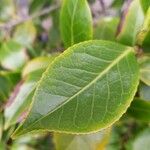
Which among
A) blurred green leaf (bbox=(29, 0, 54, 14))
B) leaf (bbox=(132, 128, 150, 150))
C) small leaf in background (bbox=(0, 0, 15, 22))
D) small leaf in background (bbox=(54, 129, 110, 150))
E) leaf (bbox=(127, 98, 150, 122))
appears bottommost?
small leaf in background (bbox=(0, 0, 15, 22))

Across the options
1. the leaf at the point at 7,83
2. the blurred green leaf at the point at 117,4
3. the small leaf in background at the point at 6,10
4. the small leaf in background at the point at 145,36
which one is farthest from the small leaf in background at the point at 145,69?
the small leaf in background at the point at 6,10

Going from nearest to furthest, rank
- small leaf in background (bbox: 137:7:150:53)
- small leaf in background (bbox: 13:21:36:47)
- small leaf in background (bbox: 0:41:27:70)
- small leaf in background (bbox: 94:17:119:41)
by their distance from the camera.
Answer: small leaf in background (bbox: 137:7:150:53)
small leaf in background (bbox: 94:17:119:41)
small leaf in background (bbox: 0:41:27:70)
small leaf in background (bbox: 13:21:36:47)

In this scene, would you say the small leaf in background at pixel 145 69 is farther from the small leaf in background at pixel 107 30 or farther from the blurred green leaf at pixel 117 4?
the blurred green leaf at pixel 117 4

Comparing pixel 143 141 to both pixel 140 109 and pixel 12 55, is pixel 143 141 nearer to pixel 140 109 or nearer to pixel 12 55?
pixel 140 109

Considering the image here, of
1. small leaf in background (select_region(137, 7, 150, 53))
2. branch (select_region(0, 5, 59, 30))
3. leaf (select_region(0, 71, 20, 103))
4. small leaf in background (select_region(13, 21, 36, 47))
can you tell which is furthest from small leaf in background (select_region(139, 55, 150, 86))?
branch (select_region(0, 5, 59, 30))

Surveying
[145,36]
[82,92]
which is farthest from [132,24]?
[82,92]

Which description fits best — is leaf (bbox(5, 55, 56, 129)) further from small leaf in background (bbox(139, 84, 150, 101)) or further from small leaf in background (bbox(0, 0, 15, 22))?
small leaf in background (bbox(0, 0, 15, 22))
